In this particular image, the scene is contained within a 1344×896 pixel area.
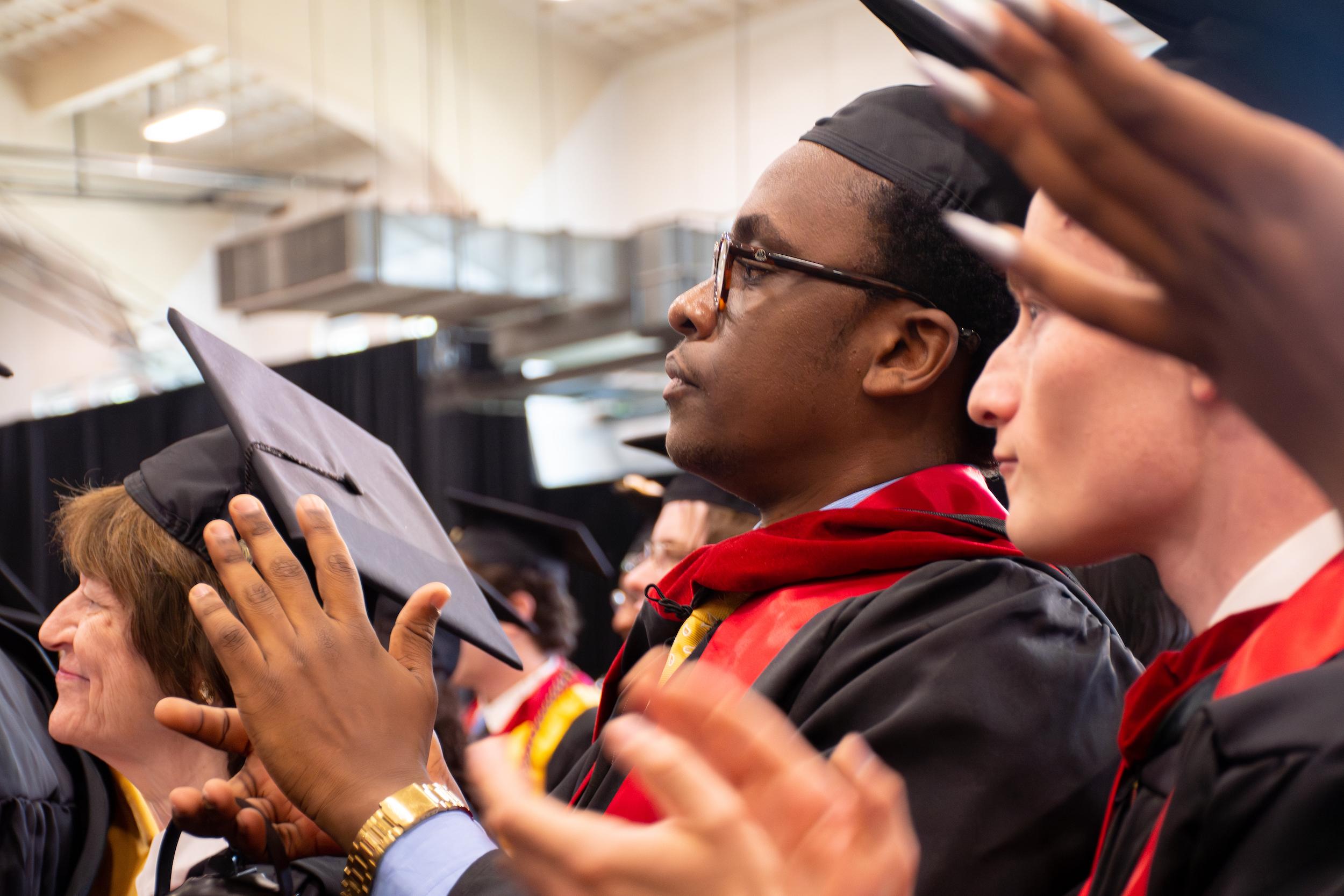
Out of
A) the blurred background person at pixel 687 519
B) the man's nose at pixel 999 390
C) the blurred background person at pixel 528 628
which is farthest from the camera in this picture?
the blurred background person at pixel 528 628

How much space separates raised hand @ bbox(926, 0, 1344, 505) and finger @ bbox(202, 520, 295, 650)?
38.9 inches

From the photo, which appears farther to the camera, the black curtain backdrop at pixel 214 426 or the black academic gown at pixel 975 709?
the black curtain backdrop at pixel 214 426

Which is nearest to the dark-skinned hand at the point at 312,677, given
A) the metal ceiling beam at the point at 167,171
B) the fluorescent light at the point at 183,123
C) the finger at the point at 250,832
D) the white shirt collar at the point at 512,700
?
the finger at the point at 250,832

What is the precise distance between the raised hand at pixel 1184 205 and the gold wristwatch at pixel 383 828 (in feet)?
3.23

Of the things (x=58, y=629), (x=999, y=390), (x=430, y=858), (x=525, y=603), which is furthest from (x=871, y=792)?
(x=525, y=603)

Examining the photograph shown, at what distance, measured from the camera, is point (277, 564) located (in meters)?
1.34

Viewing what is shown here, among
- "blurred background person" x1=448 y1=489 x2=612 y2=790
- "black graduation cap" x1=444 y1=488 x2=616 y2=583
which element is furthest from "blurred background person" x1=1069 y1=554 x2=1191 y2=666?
"black graduation cap" x1=444 y1=488 x2=616 y2=583

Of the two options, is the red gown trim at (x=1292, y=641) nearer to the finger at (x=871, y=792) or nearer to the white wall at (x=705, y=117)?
the finger at (x=871, y=792)

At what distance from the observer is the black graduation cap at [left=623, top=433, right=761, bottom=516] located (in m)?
4.02

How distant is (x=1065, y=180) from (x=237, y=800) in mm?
1309

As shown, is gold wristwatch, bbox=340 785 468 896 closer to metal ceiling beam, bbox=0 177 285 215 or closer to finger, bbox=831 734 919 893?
finger, bbox=831 734 919 893

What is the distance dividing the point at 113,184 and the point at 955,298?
1319 cm

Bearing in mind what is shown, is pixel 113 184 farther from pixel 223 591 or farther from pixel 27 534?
pixel 223 591

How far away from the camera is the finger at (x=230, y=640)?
131cm
